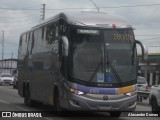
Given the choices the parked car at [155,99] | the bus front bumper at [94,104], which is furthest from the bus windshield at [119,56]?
the parked car at [155,99]

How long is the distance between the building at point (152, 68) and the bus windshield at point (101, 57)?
47.2 m

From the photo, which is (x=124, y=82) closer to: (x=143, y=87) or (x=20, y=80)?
(x=20, y=80)

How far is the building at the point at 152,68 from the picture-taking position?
215 feet

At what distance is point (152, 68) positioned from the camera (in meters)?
67.4

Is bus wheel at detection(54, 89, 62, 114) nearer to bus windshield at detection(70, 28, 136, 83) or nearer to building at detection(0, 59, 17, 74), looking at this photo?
bus windshield at detection(70, 28, 136, 83)

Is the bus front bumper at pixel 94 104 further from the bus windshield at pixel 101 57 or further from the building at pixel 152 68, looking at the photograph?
the building at pixel 152 68

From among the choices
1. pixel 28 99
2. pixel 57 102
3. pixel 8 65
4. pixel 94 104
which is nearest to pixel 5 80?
pixel 28 99

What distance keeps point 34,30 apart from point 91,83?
728cm

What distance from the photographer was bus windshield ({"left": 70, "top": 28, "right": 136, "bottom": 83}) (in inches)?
653

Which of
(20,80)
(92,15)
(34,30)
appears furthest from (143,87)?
(92,15)

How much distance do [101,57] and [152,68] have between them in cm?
5160

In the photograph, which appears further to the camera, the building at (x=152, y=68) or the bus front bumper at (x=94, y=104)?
the building at (x=152, y=68)

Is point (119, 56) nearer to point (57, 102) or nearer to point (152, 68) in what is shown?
point (57, 102)

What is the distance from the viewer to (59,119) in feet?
56.3
